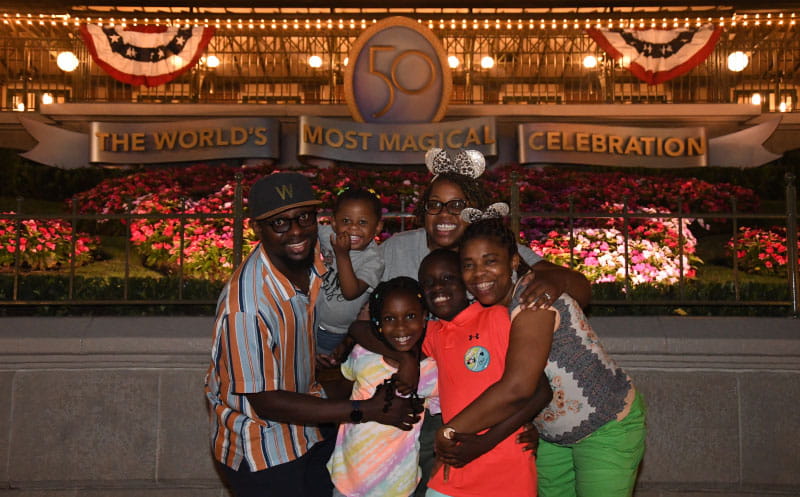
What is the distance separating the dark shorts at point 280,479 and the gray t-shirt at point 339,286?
0.81 m

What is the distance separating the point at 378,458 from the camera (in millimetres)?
3094

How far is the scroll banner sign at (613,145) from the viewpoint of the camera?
13.7 meters

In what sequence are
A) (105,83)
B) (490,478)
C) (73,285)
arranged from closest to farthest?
(490,478)
(73,285)
(105,83)

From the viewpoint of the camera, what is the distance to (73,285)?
582cm

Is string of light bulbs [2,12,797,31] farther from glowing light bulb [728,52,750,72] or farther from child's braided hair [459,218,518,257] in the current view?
child's braided hair [459,218,518,257]

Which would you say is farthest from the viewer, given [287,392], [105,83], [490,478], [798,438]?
[105,83]

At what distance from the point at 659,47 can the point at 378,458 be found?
12.5m

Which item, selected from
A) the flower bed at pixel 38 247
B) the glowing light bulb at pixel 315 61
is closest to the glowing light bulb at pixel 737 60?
the glowing light bulb at pixel 315 61

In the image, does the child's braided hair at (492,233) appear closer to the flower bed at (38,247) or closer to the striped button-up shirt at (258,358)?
the striped button-up shirt at (258,358)

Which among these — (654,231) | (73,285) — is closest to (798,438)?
(654,231)

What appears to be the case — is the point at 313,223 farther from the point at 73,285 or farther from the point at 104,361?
the point at 73,285

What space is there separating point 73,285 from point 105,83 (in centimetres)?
1503

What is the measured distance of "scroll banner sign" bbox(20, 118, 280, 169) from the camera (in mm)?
13883

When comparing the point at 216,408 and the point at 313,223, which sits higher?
the point at 313,223
